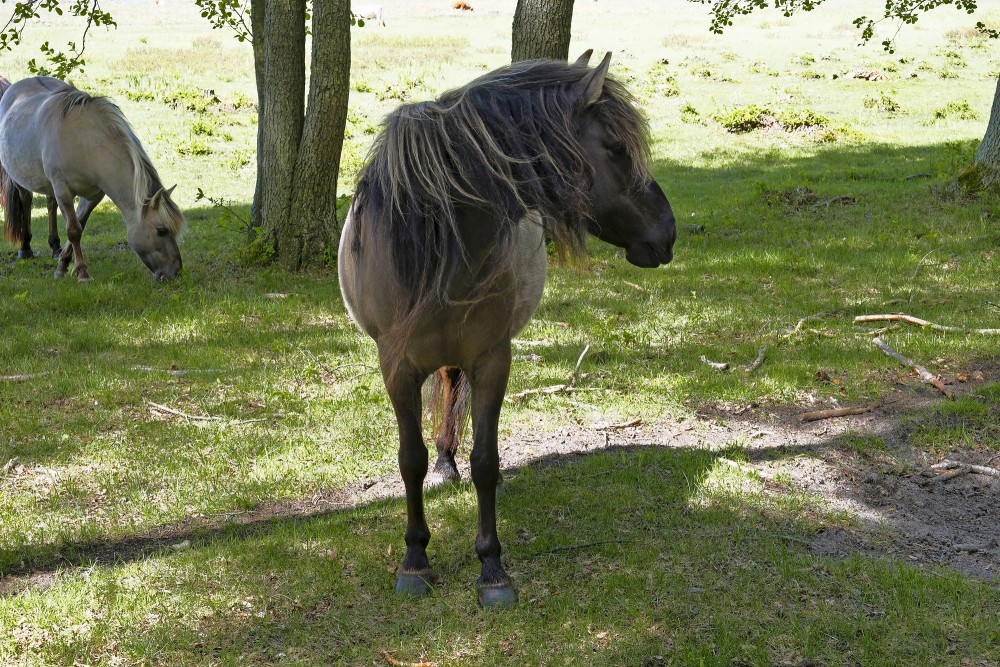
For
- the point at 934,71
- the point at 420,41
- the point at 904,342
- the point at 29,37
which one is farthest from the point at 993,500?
the point at 29,37

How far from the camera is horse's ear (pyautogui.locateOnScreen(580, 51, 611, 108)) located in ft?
11.6

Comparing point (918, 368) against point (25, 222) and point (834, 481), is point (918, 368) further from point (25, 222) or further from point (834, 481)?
point (25, 222)

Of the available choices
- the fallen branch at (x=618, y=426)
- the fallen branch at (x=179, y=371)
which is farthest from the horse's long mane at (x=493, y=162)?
the fallen branch at (x=179, y=371)

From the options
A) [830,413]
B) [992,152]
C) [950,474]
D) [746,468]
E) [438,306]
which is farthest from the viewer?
[992,152]

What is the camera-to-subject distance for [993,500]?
4.92 m

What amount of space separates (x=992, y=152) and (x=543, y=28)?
685 centimetres

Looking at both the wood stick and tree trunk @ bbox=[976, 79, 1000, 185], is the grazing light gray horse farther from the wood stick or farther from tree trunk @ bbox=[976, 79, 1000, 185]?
tree trunk @ bbox=[976, 79, 1000, 185]

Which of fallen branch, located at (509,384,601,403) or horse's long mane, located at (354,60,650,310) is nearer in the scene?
horse's long mane, located at (354,60,650,310)

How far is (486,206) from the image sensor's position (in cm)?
370

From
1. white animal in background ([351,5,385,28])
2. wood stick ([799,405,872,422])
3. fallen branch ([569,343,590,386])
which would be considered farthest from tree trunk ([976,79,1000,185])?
white animal in background ([351,5,385,28])

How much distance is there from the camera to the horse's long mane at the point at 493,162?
3600 millimetres

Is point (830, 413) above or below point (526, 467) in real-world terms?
above

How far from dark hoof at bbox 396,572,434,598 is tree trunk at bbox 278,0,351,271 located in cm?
665

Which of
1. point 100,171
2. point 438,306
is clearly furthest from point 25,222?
point 438,306
